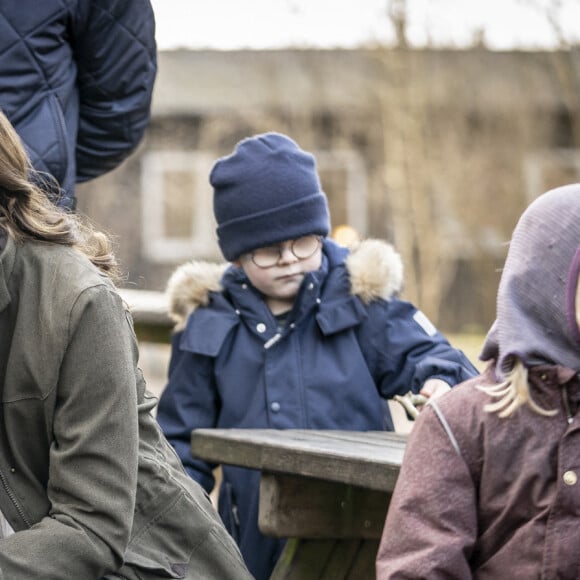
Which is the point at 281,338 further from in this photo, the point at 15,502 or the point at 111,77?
the point at 15,502

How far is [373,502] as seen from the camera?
3402 millimetres

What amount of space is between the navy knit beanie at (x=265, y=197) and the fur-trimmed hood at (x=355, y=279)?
99 millimetres

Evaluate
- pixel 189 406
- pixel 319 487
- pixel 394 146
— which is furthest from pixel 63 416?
pixel 394 146

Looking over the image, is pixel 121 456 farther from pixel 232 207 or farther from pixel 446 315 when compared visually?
pixel 446 315

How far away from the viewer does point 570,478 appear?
7.47 ft

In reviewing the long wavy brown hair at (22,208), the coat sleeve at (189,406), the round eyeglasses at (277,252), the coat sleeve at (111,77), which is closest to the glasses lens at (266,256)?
the round eyeglasses at (277,252)

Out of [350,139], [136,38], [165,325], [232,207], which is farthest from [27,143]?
[350,139]

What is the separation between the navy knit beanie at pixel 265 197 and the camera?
12.5ft

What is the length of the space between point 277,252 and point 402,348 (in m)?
0.43

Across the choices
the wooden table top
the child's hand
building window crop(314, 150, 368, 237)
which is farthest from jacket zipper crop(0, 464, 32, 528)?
building window crop(314, 150, 368, 237)

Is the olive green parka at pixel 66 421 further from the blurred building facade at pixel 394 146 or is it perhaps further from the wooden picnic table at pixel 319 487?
the blurred building facade at pixel 394 146

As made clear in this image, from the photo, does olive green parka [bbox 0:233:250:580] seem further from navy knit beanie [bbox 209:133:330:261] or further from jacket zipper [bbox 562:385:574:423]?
navy knit beanie [bbox 209:133:330:261]

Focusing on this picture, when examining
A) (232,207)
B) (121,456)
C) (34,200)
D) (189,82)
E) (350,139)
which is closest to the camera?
(121,456)

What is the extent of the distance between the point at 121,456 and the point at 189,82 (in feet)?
54.1
